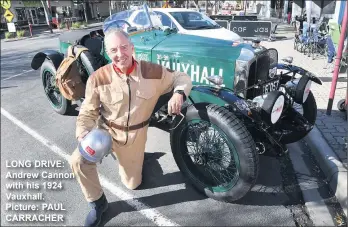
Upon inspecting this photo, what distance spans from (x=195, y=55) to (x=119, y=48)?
1.19 m

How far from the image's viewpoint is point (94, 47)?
4066 mm

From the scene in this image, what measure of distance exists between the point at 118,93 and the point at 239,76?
137 cm

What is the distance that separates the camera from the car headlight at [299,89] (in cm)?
294

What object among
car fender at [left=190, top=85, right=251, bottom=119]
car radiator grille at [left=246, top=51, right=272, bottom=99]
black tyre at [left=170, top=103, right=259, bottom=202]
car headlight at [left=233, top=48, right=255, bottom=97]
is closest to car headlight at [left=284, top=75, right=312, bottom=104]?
car radiator grille at [left=246, top=51, right=272, bottom=99]

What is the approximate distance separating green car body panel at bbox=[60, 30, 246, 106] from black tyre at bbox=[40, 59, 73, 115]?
1709mm

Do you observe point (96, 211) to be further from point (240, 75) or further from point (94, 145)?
point (240, 75)

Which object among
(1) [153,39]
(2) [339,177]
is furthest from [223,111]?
(1) [153,39]

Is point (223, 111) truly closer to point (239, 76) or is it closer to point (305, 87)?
point (239, 76)

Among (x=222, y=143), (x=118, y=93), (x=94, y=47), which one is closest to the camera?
(x=118, y=93)

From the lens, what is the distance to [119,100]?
226cm

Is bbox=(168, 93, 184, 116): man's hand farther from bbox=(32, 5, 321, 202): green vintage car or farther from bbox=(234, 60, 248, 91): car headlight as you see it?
bbox=(234, 60, 248, 91): car headlight

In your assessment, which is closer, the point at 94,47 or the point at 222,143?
the point at 222,143

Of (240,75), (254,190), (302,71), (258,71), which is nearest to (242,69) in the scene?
A: (240,75)

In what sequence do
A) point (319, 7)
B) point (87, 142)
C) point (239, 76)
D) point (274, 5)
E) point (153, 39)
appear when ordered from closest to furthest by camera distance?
point (87, 142), point (239, 76), point (153, 39), point (319, 7), point (274, 5)
